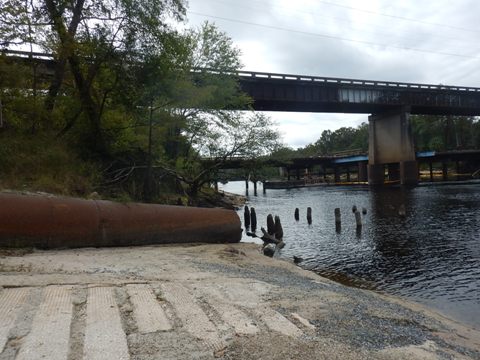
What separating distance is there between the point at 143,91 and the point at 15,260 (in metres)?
10.7

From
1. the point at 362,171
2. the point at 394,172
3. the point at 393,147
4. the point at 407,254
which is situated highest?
the point at 393,147

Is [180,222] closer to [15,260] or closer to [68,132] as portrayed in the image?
[15,260]

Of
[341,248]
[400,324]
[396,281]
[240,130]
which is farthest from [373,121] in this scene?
[400,324]

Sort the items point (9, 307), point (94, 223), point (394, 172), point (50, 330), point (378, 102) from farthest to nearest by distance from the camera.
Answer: point (394, 172), point (378, 102), point (94, 223), point (9, 307), point (50, 330)

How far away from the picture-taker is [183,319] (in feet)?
14.4

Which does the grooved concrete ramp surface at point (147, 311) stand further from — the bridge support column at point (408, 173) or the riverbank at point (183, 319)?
the bridge support column at point (408, 173)

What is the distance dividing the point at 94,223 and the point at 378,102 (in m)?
58.3

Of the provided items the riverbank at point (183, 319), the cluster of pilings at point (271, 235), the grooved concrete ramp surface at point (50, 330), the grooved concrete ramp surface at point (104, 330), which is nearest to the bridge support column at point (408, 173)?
the cluster of pilings at point (271, 235)

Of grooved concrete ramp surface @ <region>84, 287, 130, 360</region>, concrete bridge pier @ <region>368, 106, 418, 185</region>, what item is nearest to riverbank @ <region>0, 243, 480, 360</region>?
grooved concrete ramp surface @ <region>84, 287, 130, 360</region>

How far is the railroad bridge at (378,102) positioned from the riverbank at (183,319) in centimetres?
4182

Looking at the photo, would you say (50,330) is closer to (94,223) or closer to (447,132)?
(94,223)

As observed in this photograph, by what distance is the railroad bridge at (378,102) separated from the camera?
49.7 meters

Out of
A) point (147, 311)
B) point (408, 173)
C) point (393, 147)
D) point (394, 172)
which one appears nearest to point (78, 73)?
point (147, 311)

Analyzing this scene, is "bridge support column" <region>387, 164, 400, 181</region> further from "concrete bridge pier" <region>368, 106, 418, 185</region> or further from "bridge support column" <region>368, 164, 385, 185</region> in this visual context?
"bridge support column" <region>368, 164, 385, 185</region>
